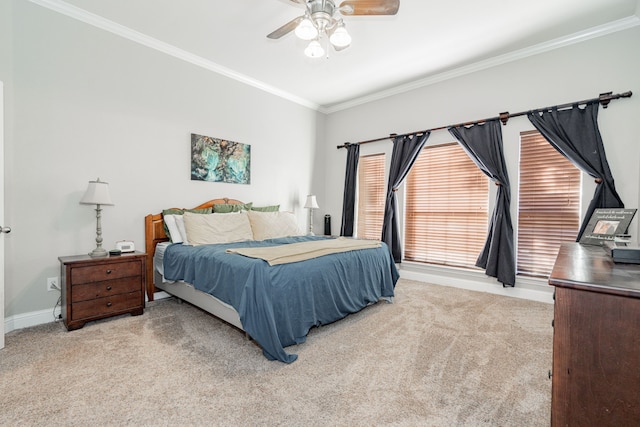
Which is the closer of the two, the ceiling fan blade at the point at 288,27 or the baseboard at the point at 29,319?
the ceiling fan blade at the point at 288,27

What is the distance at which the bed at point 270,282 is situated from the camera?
2.02 metres

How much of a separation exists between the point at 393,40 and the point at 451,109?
139 cm

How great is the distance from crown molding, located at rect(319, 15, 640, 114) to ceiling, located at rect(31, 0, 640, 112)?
0.4 inches

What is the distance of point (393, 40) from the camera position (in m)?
3.22

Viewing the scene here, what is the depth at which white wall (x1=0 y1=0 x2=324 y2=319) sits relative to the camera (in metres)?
2.54

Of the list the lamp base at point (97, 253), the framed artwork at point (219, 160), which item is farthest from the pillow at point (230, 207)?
the lamp base at point (97, 253)

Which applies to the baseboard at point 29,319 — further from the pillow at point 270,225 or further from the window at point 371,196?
the window at point 371,196

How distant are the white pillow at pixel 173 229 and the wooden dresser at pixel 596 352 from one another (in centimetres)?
328

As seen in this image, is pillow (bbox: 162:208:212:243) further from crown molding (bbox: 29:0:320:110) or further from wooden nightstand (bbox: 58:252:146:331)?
crown molding (bbox: 29:0:320:110)

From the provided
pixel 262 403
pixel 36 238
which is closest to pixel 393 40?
pixel 262 403

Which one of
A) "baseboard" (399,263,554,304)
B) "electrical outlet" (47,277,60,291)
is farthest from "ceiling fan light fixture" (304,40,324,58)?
"baseboard" (399,263,554,304)

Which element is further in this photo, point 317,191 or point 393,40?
point 317,191

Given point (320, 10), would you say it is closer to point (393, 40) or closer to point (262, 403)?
point (393, 40)

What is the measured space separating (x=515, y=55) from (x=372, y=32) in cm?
185
